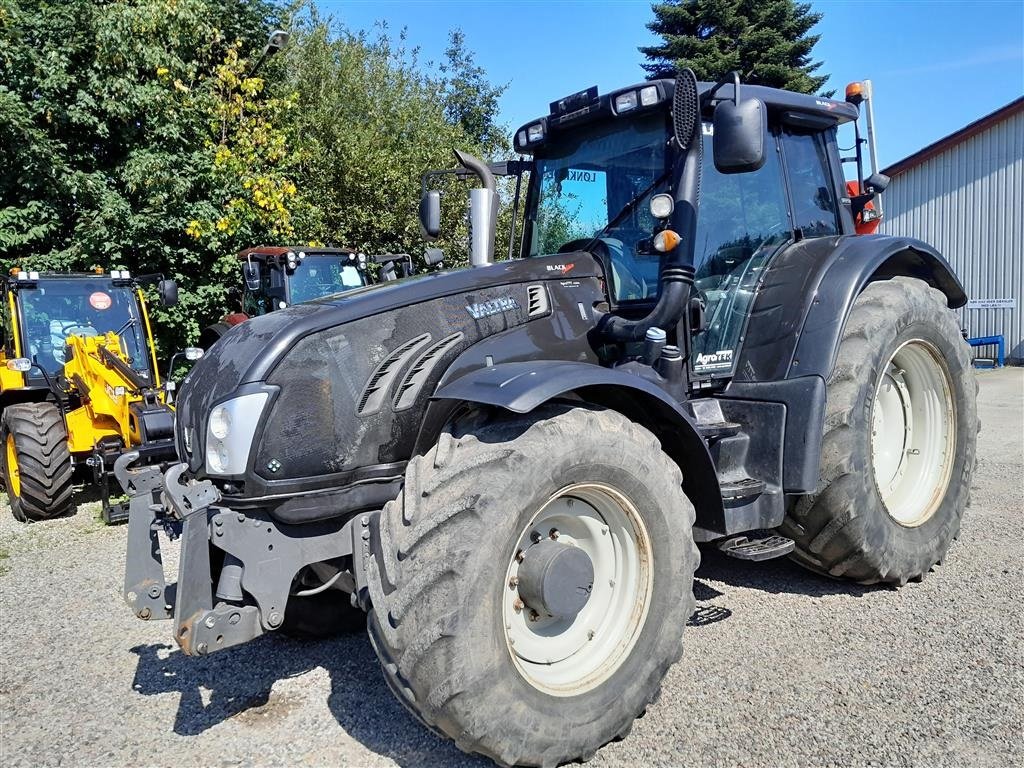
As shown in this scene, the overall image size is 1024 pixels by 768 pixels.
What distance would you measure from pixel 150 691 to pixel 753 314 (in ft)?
11.0

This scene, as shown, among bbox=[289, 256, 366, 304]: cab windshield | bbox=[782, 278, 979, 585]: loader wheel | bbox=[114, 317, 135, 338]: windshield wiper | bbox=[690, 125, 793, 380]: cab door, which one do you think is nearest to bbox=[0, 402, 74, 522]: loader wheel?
bbox=[114, 317, 135, 338]: windshield wiper

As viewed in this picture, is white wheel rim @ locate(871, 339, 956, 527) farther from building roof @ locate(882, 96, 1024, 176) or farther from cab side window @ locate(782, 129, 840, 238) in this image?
building roof @ locate(882, 96, 1024, 176)

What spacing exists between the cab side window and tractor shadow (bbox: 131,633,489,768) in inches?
126

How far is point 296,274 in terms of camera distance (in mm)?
10273

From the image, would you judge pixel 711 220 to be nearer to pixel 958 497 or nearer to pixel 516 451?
pixel 516 451

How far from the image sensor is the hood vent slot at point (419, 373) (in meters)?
3.03

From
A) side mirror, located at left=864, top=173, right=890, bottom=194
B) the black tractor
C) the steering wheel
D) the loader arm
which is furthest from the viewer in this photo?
the loader arm

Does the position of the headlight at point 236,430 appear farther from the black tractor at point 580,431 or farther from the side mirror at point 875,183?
the side mirror at point 875,183

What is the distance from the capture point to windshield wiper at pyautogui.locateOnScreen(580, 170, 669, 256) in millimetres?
3670

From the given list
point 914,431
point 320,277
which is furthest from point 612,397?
point 320,277

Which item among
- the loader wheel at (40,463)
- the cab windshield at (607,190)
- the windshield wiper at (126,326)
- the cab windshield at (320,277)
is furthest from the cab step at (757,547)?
the cab windshield at (320,277)

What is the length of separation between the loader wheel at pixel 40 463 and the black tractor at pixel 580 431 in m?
4.45

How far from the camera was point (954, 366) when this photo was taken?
453 cm

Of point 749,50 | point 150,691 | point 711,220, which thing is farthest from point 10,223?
point 749,50
